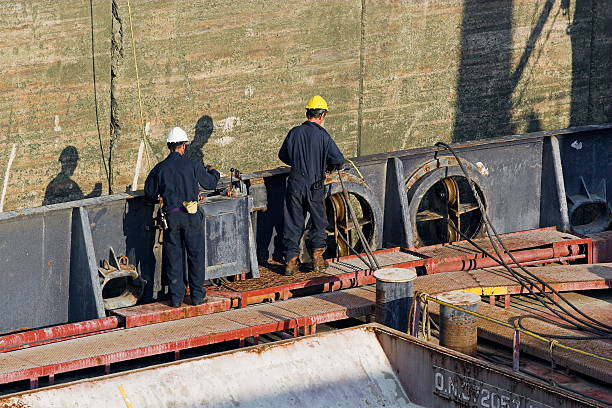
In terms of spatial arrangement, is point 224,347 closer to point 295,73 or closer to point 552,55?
point 295,73

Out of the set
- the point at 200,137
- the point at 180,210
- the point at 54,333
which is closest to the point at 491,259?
the point at 200,137

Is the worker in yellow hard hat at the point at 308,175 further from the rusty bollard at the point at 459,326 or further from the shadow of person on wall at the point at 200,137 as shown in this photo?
the rusty bollard at the point at 459,326

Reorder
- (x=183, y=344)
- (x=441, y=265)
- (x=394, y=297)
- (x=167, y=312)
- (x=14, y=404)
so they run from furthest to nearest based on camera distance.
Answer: (x=441, y=265) → (x=167, y=312) → (x=394, y=297) → (x=183, y=344) → (x=14, y=404)

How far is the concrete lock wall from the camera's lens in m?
13.2

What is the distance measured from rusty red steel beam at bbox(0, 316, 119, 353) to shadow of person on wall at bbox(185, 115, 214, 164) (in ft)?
9.39

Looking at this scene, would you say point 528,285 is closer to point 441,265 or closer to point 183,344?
point 441,265

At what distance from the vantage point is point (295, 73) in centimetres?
1458

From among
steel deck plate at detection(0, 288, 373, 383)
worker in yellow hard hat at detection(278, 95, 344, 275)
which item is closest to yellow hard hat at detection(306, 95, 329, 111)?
worker in yellow hard hat at detection(278, 95, 344, 275)

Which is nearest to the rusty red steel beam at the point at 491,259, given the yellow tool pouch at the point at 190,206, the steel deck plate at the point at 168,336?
the steel deck plate at the point at 168,336

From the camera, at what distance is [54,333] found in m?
11.5

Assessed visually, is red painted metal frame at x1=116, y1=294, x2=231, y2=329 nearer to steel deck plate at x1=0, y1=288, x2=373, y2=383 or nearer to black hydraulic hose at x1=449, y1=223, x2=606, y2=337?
steel deck plate at x1=0, y1=288, x2=373, y2=383

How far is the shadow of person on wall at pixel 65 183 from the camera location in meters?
13.4

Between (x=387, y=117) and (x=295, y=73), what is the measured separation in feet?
4.73

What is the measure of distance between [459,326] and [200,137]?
4231 mm
